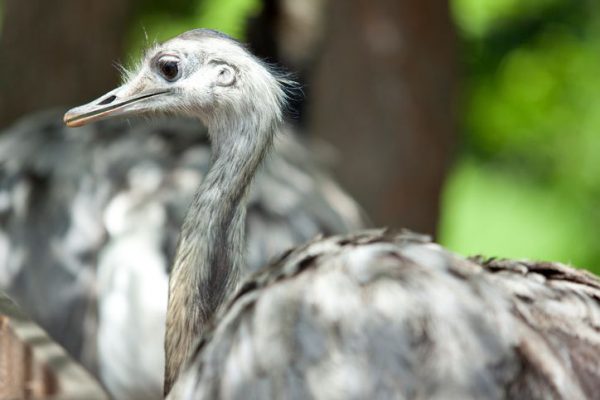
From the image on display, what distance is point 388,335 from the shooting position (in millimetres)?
2248

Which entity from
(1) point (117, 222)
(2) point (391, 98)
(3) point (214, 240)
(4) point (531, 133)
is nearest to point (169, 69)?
(3) point (214, 240)

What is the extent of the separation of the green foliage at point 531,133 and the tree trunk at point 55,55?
291 cm

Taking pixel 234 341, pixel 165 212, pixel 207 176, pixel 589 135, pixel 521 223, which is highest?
pixel 207 176

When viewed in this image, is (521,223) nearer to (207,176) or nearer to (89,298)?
(89,298)

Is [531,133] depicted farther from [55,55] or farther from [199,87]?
[199,87]

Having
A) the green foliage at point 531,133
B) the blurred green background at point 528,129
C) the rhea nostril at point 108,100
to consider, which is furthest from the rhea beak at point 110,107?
the green foliage at point 531,133

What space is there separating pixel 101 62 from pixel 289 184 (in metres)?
1.34

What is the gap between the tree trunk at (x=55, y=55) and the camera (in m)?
5.28

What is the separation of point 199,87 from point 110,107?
19 centimetres

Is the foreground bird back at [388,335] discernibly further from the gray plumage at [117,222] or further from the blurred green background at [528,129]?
the blurred green background at [528,129]

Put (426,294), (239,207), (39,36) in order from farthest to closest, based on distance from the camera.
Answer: (39,36) < (239,207) < (426,294)


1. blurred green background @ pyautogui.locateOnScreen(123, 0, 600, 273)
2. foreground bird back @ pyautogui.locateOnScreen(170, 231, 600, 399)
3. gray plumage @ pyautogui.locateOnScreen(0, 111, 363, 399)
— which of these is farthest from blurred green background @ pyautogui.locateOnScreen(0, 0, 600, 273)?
foreground bird back @ pyautogui.locateOnScreen(170, 231, 600, 399)

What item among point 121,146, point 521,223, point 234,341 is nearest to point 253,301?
point 234,341

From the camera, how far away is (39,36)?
17.3 feet
